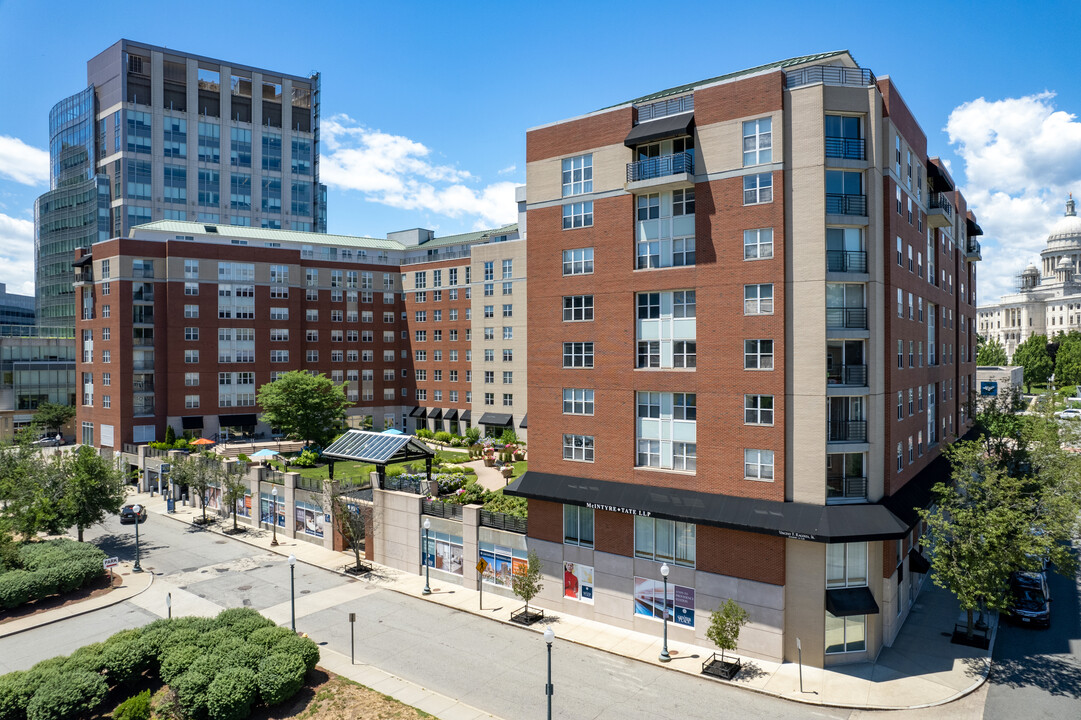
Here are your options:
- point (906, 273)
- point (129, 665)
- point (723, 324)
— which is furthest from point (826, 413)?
point (129, 665)

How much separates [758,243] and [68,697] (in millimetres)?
28875

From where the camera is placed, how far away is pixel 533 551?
30.4 meters

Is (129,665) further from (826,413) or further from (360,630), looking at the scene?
(826,413)

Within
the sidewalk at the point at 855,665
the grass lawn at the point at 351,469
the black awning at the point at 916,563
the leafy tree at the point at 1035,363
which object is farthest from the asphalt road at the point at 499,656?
the leafy tree at the point at 1035,363

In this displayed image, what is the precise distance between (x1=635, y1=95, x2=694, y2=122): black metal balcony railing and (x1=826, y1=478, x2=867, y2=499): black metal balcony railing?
17.0 metres

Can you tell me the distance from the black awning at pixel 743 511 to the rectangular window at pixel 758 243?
32.3ft

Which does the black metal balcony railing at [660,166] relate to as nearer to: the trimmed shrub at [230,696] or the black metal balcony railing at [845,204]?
the black metal balcony railing at [845,204]

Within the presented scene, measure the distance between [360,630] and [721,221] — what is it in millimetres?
23742

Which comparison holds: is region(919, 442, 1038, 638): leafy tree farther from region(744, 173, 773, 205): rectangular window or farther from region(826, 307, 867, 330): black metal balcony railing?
region(744, 173, 773, 205): rectangular window

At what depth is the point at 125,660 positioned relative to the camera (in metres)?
21.9

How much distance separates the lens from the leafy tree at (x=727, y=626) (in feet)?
76.7

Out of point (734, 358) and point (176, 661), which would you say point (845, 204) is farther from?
point (176, 661)

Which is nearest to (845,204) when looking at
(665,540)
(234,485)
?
(665,540)

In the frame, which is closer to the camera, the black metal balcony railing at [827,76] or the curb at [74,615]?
the black metal balcony railing at [827,76]
